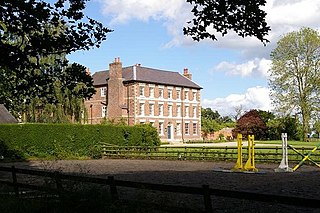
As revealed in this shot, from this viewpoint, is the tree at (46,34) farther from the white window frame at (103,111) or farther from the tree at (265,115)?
the tree at (265,115)

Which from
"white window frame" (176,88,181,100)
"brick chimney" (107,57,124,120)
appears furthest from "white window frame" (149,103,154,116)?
"white window frame" (176,88,181,100)

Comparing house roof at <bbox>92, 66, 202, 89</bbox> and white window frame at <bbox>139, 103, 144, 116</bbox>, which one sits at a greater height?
house roof at <bbox>92, 66, 202, 89</bbox>

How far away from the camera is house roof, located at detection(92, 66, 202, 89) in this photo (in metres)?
59.0

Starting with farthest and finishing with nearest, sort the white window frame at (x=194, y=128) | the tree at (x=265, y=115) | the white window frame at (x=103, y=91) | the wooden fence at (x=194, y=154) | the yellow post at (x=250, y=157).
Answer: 1. the tree at (x=265, y=115)
2. the white window frame at (x=194, y=128)
3. the white window frame at (x=103, y=91)
4. the wooden fence at (x=194, y=154)
5. the yellow post at (x=250, y=157)

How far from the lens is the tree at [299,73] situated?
49500 mm

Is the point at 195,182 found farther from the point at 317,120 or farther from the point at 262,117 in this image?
the point at 262,117

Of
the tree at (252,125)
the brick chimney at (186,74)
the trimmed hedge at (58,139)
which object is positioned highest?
the brick chimney at (186,74)

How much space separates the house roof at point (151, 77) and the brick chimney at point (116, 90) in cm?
119

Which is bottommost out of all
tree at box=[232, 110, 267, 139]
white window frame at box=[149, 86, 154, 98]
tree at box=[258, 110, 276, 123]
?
tree at box=[232, 110, 267, 139]

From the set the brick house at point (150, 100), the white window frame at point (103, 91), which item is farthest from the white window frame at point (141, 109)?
the white window frame at point (103, 91)

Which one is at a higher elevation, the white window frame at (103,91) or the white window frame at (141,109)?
the white window frame at (103,91)

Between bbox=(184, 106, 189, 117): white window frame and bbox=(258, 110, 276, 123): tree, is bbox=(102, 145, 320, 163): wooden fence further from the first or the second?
bbox=(258, 110, 276, 123): tree

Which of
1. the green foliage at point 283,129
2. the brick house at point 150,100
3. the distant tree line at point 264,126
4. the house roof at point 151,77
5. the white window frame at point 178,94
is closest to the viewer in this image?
the distant tree line at point 264,126

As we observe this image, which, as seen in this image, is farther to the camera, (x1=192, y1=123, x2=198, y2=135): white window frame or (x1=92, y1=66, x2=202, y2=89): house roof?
(x1=192, y1=123, x2=198, y2=135): white window frame
